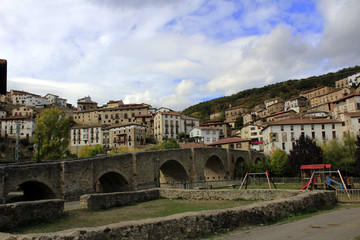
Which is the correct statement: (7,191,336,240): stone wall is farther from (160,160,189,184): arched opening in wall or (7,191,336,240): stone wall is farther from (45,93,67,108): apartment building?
(45,93,67,108): apartment building

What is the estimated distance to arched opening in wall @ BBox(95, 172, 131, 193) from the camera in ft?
100

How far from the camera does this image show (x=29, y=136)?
9712cm

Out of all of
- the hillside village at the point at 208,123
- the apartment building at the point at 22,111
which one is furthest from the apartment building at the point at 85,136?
the apartment building at the point at 22,111

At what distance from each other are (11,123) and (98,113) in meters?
28.7

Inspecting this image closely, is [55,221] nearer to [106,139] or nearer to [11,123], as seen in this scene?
[106,139]

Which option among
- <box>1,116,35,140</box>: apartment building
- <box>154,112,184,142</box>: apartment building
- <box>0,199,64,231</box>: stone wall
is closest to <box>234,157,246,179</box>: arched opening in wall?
<box>154,112,184,142</box>: apartment building

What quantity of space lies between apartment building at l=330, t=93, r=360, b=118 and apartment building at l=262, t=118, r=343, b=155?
34.6 ft

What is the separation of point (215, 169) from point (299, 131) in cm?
2083

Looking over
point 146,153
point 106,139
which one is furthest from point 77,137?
point 146,153

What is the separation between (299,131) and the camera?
59094mm

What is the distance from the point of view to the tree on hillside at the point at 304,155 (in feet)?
149

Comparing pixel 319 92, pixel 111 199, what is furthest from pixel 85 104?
pixel 111 199

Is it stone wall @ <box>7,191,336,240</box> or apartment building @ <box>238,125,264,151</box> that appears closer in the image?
stone wall @ <box>7,191,336,240</box>

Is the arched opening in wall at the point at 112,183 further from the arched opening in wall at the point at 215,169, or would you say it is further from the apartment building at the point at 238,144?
the apartment building at the point at 238,144
